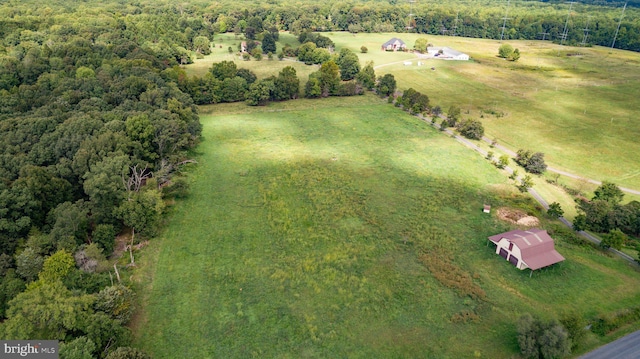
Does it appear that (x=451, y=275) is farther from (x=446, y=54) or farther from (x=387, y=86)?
(x=446, y=54)

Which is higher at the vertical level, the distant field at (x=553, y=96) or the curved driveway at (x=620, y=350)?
the distant field at (x=553, y=96)

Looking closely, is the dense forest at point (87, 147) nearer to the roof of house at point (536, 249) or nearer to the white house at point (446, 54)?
the roof of house at point (536, 249)

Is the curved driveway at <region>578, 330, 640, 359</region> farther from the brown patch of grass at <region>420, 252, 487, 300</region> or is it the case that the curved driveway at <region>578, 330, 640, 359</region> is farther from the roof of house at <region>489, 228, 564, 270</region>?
the brown patch of grass at <region>420, 252, 487, 300</region>

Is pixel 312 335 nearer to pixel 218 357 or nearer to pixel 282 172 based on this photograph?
Result: pixel 218 357

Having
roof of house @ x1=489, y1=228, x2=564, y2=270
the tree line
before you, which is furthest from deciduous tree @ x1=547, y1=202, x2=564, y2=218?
the tree line

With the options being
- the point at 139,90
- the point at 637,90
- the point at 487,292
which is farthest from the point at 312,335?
the point at 637,90

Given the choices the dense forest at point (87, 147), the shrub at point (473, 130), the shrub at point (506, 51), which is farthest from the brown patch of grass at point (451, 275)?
the shrub at point (506, 51)
